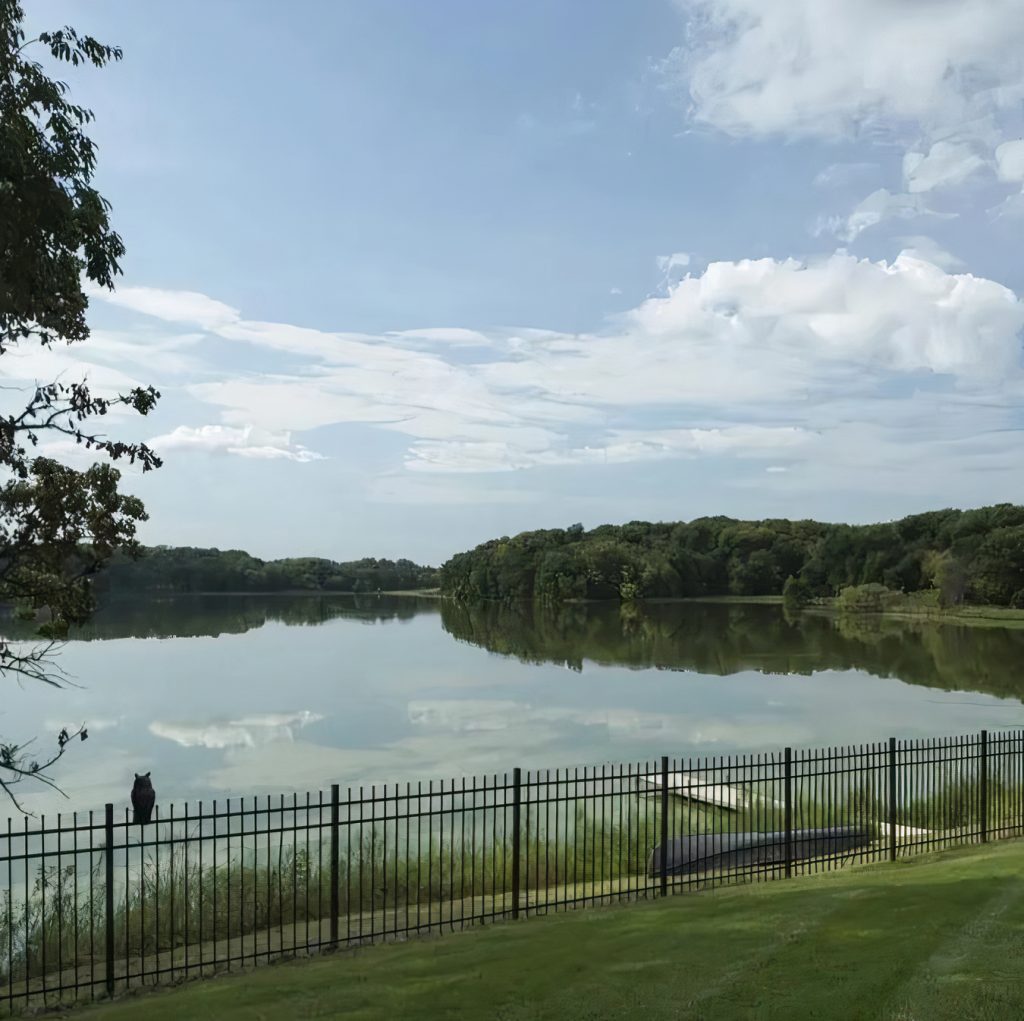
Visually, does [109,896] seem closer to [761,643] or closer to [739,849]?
[739,849]

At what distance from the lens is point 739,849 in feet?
55.3

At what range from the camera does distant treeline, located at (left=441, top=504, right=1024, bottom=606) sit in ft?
391

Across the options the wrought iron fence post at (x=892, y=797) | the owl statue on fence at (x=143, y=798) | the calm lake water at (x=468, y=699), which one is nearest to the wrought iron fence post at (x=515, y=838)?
Result: the owl statue on fence at (x=143, y=798)

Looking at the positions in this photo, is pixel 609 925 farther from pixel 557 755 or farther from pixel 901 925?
pixel 557 755

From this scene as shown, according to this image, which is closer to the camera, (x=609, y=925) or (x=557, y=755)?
(x=609, y=925)

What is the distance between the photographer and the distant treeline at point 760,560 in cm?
11931

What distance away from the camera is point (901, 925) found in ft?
36.4

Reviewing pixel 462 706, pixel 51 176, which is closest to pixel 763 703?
pixel 462 706

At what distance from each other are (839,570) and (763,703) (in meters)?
102

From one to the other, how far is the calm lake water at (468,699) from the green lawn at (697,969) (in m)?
19.9

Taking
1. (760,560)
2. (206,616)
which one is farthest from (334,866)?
(760,560)

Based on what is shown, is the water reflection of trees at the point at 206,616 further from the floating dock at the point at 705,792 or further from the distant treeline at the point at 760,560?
the floating dock at the point at 705,792

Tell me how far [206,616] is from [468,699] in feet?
A: 278

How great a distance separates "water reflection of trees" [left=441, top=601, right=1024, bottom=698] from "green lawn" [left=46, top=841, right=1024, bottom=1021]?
48.3m
